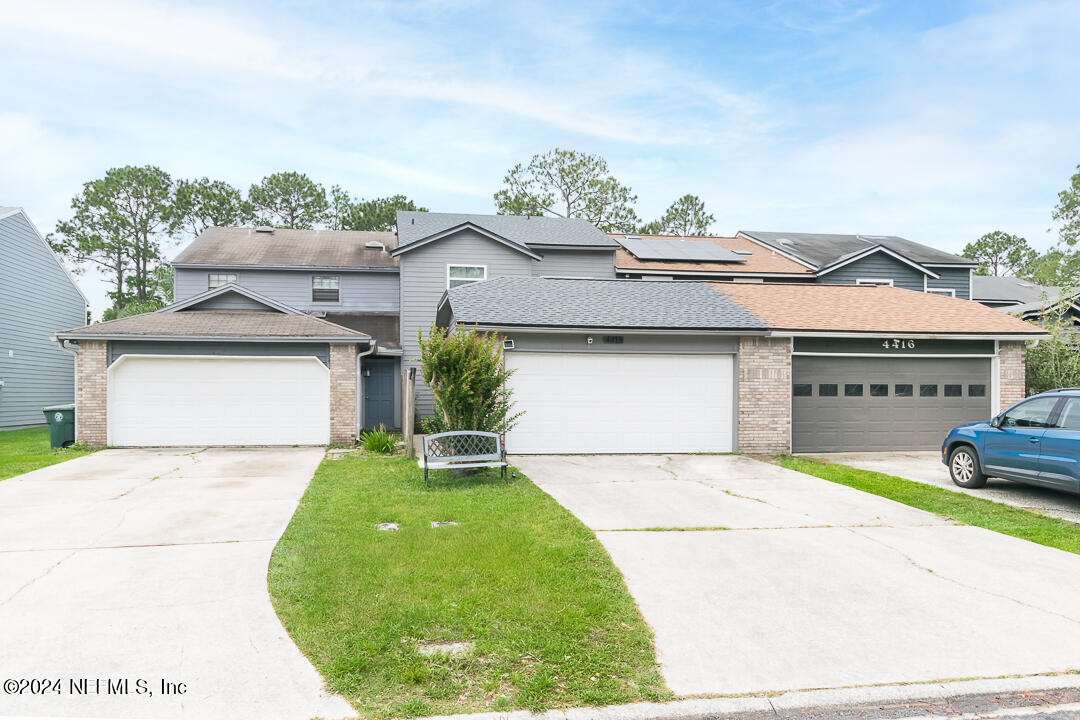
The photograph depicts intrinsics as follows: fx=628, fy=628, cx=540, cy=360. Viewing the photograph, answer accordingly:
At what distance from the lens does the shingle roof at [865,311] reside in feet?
48.9

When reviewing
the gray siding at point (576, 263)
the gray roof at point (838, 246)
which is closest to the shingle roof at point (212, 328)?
the gray siding at point (576, 263)

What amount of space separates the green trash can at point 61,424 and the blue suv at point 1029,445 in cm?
1838

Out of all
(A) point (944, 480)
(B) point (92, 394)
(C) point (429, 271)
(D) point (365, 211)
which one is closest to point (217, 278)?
(C) point (429, 271)

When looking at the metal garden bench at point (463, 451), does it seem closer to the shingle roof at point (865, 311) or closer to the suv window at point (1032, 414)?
the shingle roof at point (865, 311)

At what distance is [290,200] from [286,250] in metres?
20.9

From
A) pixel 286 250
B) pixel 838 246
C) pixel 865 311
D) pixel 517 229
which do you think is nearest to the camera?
pixel 865 311

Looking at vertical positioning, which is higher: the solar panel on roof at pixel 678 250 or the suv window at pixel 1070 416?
the solar panel on roof at pixel 678 250

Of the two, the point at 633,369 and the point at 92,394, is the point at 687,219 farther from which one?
the point at 92,394

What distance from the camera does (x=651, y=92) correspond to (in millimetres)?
18703

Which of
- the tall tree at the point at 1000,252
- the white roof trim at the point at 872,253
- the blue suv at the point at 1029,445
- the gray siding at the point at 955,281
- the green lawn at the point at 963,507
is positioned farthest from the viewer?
the tall tree at the point at 1000,252

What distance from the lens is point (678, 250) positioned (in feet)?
82.7

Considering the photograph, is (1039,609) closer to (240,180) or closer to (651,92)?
(651,92)

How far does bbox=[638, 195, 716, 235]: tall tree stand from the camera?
45406 mm

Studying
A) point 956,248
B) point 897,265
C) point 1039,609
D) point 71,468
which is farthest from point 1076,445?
point 956,248
